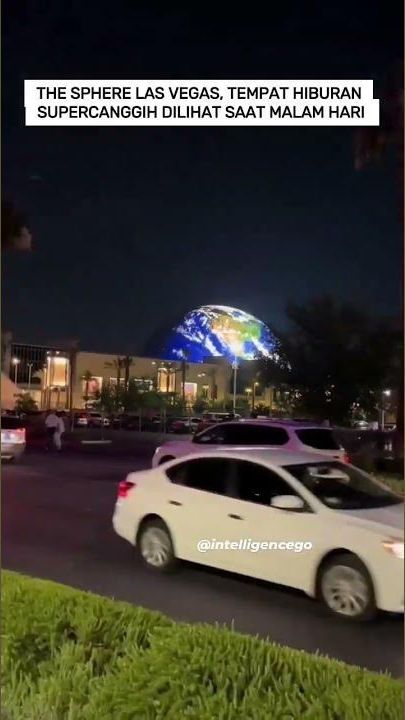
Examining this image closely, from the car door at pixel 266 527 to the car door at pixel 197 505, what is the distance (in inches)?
2.0

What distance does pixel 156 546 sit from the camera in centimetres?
356

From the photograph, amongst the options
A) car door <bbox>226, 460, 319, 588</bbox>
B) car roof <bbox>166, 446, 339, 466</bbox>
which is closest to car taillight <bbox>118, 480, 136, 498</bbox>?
car roof <bbox>166, 446, 339, 466</bbox>

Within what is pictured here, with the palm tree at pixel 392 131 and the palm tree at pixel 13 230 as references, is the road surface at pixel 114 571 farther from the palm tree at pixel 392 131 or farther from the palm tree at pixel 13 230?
the palm tree at pixel 392 131

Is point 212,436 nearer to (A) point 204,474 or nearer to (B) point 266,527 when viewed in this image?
(A) point 204,474

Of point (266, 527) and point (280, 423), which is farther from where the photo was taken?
point (280, 423)

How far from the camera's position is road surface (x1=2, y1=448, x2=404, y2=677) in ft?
10.5

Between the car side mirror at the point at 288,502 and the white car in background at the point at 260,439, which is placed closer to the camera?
the car side mirror at the point at 288,502

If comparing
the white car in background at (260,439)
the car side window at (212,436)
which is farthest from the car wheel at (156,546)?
the car side window at (212,436)

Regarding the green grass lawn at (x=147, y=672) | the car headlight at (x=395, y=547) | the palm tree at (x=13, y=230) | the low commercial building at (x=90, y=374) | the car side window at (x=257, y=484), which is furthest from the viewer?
the palm tree at (x=13, y=230)

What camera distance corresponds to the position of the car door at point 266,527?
10.5 ft

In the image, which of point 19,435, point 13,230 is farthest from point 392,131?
point 19,435

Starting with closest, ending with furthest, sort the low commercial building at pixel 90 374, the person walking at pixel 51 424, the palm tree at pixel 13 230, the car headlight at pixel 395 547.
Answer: the car headlight at pixel 395 547 < the low commercial building at pixel 90 374 < the person walking at pixel 51 424 < the palm tree at pixel 13 230

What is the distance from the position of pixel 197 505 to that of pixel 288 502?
0.42 meters
